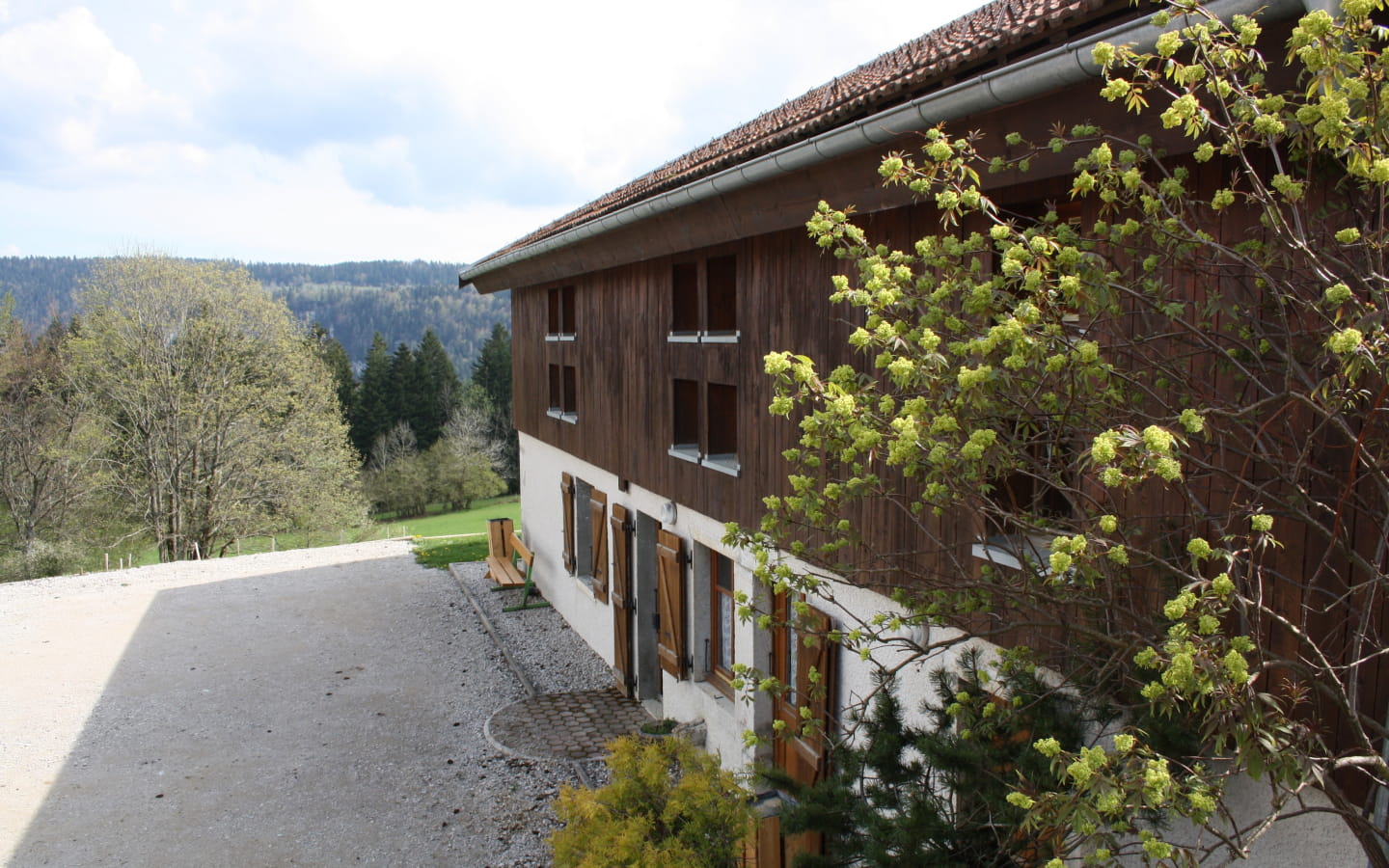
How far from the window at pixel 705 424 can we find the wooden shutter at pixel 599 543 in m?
2.79

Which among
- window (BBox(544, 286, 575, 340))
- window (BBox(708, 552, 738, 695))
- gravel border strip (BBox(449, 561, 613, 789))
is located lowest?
gravel border strip (BBox(449, 561, 613, 789))

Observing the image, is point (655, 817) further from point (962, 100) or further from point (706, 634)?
point (706, 634)

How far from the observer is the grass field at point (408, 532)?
30719 millimetres

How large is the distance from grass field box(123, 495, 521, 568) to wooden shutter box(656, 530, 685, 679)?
10.4 meters

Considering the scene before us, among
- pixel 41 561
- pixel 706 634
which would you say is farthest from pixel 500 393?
pixel 706 634

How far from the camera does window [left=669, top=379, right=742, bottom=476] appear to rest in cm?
872

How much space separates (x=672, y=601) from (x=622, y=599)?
1.84 m

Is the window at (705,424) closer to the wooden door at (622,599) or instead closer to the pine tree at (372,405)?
the wooden door at (622,599)

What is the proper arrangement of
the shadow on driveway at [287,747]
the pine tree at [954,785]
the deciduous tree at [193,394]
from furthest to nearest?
the deciduous tree at [193,394], the shadow on driveway at [287,747], the pine tree at [954,785]

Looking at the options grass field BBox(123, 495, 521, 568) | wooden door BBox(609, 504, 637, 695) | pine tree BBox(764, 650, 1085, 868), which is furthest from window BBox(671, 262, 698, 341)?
grass field BBox(123, 495, 521, 568)

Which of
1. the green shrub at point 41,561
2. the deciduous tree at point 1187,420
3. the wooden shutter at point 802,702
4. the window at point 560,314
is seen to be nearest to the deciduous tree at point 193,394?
the green shrub at point 41,561

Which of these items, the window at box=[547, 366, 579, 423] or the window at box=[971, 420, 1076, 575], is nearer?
the window at box=[971, 420, 1076, 575]

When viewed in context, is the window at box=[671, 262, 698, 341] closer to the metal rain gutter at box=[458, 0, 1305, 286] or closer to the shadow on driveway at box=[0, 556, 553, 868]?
the metal rain gutter at box=[458, 0, 1305, 286]

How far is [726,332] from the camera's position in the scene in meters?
8.50
